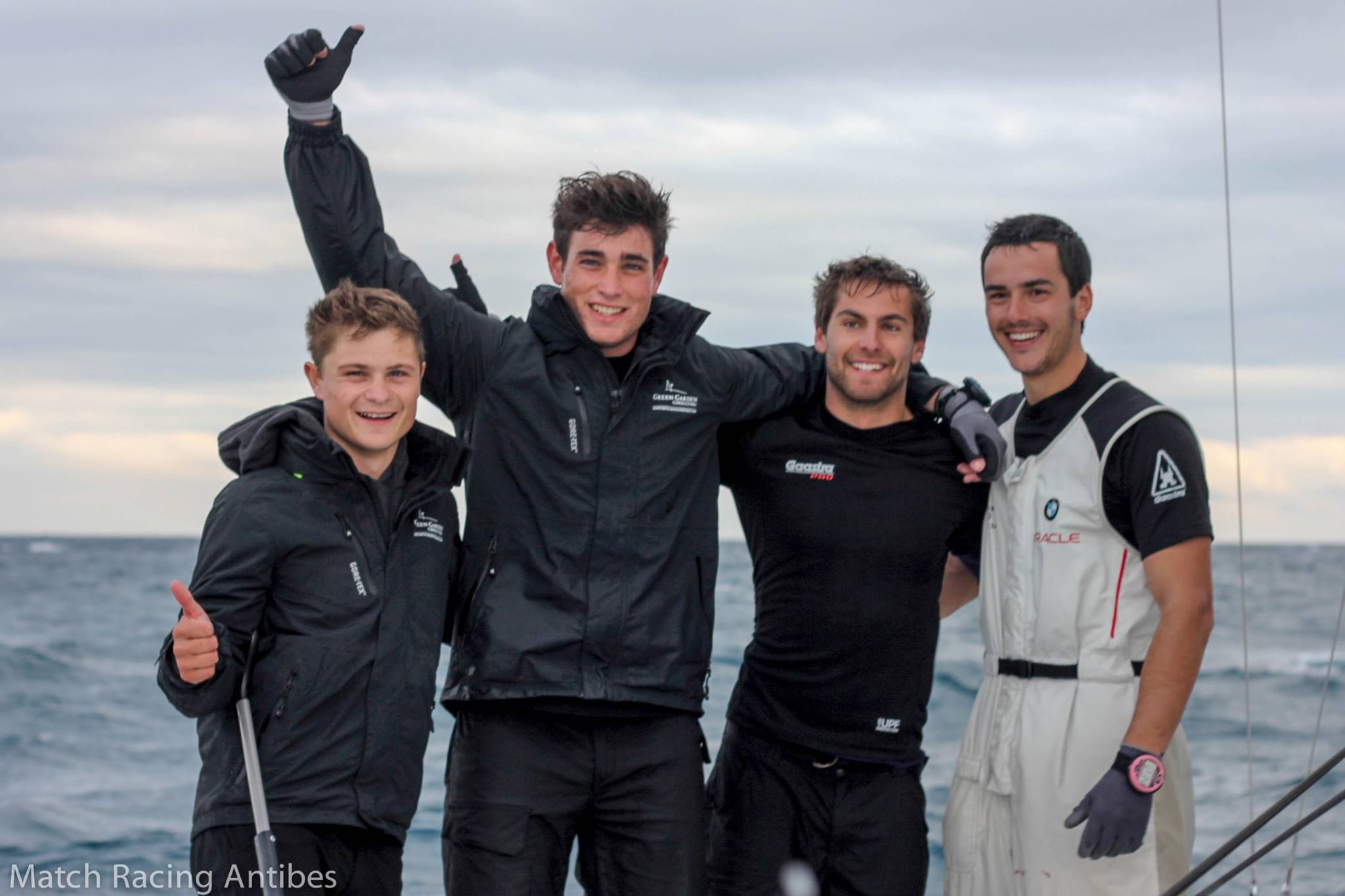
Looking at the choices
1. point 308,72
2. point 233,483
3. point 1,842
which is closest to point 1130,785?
point 233,483

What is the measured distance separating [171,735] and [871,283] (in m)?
14.4

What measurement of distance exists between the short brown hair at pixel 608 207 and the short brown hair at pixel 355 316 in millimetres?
535

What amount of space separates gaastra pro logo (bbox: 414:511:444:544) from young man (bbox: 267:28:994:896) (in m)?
0.14

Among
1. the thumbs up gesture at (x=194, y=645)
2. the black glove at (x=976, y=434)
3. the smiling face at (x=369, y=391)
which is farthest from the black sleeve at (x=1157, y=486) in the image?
the thumbs up gesture at (x=194, y=645)

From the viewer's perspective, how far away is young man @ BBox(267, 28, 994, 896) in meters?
3.55

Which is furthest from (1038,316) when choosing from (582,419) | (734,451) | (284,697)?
(284,697)

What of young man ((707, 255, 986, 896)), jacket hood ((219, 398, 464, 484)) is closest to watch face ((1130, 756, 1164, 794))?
young man ((707, 255, 986, 896))

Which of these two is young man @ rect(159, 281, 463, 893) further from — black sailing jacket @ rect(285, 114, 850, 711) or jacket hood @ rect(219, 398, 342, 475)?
black sailing jacket @ rect(285, 114, 850, 711)

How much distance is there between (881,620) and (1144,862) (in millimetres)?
887

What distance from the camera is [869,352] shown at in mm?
3979

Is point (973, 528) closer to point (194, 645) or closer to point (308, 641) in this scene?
point (308, 641)

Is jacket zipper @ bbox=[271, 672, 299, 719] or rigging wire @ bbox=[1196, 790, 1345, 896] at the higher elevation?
jacket zipper @ bbox=[271, 672, 299, 719]

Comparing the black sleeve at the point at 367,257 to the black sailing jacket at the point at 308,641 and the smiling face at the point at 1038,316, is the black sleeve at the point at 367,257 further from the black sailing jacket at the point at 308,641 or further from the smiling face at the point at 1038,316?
the smiling face at the point at 1038,316

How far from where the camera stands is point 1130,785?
3523mm
